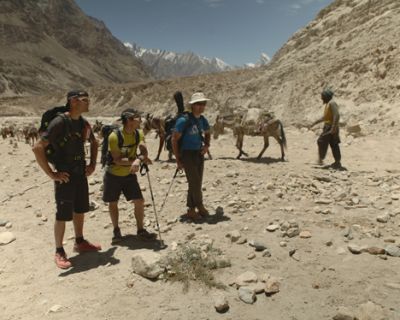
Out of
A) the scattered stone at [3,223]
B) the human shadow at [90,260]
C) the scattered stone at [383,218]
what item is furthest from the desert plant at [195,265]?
the scattered stone at [3,223]

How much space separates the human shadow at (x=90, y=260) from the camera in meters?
5.27

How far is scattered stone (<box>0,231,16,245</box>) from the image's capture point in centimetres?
643

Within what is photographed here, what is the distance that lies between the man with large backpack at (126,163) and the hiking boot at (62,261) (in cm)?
81

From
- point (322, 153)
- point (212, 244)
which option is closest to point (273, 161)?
point (322, 153)

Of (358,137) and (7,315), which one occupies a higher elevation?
(358,137)

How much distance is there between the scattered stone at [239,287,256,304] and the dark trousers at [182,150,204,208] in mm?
2326

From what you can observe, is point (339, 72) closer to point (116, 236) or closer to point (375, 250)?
point (375, 250)

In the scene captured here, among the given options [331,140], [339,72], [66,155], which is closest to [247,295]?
[66,155]

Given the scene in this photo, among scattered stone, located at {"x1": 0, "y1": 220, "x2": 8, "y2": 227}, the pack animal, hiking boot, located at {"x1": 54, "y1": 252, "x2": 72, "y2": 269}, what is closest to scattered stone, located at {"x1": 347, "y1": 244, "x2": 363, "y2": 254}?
hiking boot, located at {"x1": 54, "y1": 252, "x2": 72, "y2": 269}

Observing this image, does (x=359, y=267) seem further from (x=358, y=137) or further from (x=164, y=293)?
(x=358, y=137)

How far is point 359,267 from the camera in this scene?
15.7ft

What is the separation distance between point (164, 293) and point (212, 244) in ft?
3.99

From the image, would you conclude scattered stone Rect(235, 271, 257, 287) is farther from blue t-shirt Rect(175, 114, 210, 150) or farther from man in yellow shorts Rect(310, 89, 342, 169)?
man in yellow shorts Rect(310, 89, 342, 169)

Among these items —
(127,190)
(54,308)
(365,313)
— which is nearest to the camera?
(365,313)
